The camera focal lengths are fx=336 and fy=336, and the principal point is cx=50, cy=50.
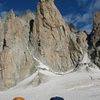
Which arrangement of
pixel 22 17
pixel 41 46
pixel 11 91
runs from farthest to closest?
pixel 22 17 < pixel 41 46 < pixel 11 91

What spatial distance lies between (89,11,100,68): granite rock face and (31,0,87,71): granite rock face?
313 centimetres

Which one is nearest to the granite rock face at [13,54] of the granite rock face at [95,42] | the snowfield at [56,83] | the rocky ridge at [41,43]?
the rocky ridge at [41,43]

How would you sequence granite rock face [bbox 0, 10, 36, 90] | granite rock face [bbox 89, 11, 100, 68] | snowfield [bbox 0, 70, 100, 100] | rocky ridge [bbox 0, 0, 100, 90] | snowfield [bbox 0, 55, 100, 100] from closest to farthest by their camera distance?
snowfield [bbox 0, 70, 100, 100] → snowfield [bbox 0, 55, 100, 100] → granite rock face [bbox 0, 10, 36, 90] → rocky ridge [bbox 0, 0, 100, 90] → granite rock face [bbox 89, 11, 100, 68]

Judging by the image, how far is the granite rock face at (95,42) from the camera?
100000mm

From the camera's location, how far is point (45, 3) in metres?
105

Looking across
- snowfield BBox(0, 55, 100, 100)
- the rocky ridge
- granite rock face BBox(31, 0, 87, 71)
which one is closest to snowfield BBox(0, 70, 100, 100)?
snowfield BBox(0, 55, 100, 100)

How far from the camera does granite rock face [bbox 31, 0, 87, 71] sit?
101 metres

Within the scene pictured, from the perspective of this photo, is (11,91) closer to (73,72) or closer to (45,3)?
(73,72)

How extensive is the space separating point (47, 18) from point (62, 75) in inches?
752

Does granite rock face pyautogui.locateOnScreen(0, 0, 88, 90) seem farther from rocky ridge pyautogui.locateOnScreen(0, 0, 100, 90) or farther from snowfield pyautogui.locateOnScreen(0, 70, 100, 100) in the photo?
snowfield pyautogui.locateOnScreen(0, 70, 100, 100)

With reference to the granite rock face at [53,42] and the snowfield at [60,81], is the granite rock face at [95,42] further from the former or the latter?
the granite rock face at [53,42]

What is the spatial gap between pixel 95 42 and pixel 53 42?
13.4m

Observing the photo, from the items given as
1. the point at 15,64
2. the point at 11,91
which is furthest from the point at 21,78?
the point at 11,91

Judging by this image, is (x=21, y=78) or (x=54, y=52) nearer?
(x=21, y=78)
